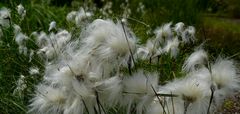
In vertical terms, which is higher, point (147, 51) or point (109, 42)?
point (109, 42)

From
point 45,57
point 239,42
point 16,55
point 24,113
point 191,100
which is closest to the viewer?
point 191,100

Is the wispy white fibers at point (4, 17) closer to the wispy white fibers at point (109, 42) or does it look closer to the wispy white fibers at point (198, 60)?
the wispy white fibers at point (109, 42)

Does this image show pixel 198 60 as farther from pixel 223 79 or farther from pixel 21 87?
pixel 21 87

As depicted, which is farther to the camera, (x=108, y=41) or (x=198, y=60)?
(x=198, y=60)

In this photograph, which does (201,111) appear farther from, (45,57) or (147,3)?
(147,3)

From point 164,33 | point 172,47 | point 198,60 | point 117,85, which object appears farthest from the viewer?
point 164,33

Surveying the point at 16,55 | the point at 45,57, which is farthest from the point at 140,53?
the point at 16,55

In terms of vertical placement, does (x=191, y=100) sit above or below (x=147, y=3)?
above

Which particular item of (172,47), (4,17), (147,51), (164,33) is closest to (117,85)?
(147,51)

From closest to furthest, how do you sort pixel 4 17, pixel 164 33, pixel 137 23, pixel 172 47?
pixel 172 47
pixel 164 33
pixel 4 17
pixel 137 23
